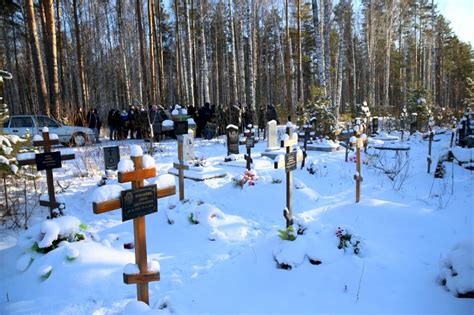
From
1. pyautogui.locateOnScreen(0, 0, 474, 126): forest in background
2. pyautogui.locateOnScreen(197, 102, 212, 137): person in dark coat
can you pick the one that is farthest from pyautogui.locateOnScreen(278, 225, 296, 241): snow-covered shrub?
pyautogui.locateOnScreen(0, 0, 474, 126): forest in background

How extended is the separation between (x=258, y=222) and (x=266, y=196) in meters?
1.24

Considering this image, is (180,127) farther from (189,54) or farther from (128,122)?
(189,54)

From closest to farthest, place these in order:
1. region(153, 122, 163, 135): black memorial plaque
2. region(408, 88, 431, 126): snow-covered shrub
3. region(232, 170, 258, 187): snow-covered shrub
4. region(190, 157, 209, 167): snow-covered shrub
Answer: region(232, 170, 258, 187): snow-covered shrub, region(190, 157, 209, 167): snow-covered shrub, region(153, 122, 163, 135): black memorial plaque, region(408, 88, 431, 126): snow-covered shrub

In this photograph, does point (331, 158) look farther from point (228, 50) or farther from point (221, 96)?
point (221, 96)

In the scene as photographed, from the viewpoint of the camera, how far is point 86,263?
4.43 meters

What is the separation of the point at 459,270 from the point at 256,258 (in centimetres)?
231

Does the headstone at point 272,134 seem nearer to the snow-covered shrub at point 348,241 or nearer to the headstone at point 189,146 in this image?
the headstone at point 189,146

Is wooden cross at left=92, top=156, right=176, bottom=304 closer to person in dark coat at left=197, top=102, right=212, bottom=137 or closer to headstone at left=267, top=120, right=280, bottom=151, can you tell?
headstone at left=267, top=120, right=280, bottom=151

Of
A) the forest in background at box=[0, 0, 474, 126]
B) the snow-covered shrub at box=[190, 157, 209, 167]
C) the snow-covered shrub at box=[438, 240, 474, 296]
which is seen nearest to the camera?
the snow-covered shrub at box=[438, 240, 474, 296]

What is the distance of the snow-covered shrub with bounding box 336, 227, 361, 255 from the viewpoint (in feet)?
15.5

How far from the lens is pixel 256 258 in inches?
187

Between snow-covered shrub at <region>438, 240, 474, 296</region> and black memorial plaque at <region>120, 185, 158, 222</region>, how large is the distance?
126 inches

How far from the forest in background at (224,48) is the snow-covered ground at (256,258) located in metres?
11.1

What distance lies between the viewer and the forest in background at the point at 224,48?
70.1ft
